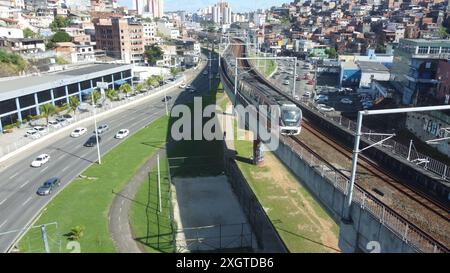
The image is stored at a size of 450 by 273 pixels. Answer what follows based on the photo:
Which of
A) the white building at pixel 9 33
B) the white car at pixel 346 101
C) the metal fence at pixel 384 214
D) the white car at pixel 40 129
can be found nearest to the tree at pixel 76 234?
the metal fence at pixel 384 214

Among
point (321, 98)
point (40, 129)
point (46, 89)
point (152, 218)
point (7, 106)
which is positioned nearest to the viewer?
point (152, 218)

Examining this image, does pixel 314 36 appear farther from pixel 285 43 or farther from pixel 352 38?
pixel 352 38

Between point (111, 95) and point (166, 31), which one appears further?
point (166, 31)

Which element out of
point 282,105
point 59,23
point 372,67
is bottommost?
point 372,67

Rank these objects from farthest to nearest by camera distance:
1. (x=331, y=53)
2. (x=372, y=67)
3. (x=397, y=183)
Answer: (x=331, y=53) → (x=372, y=67) → (x=397, y=183)

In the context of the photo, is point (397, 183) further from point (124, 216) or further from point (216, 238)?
point (124, 216)

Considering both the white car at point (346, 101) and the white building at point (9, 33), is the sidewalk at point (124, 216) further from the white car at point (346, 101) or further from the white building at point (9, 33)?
the white building at point (9, 33)

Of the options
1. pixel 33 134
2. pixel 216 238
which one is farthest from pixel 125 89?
pixel 216 238

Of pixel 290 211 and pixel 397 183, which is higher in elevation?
pixel 397 183
